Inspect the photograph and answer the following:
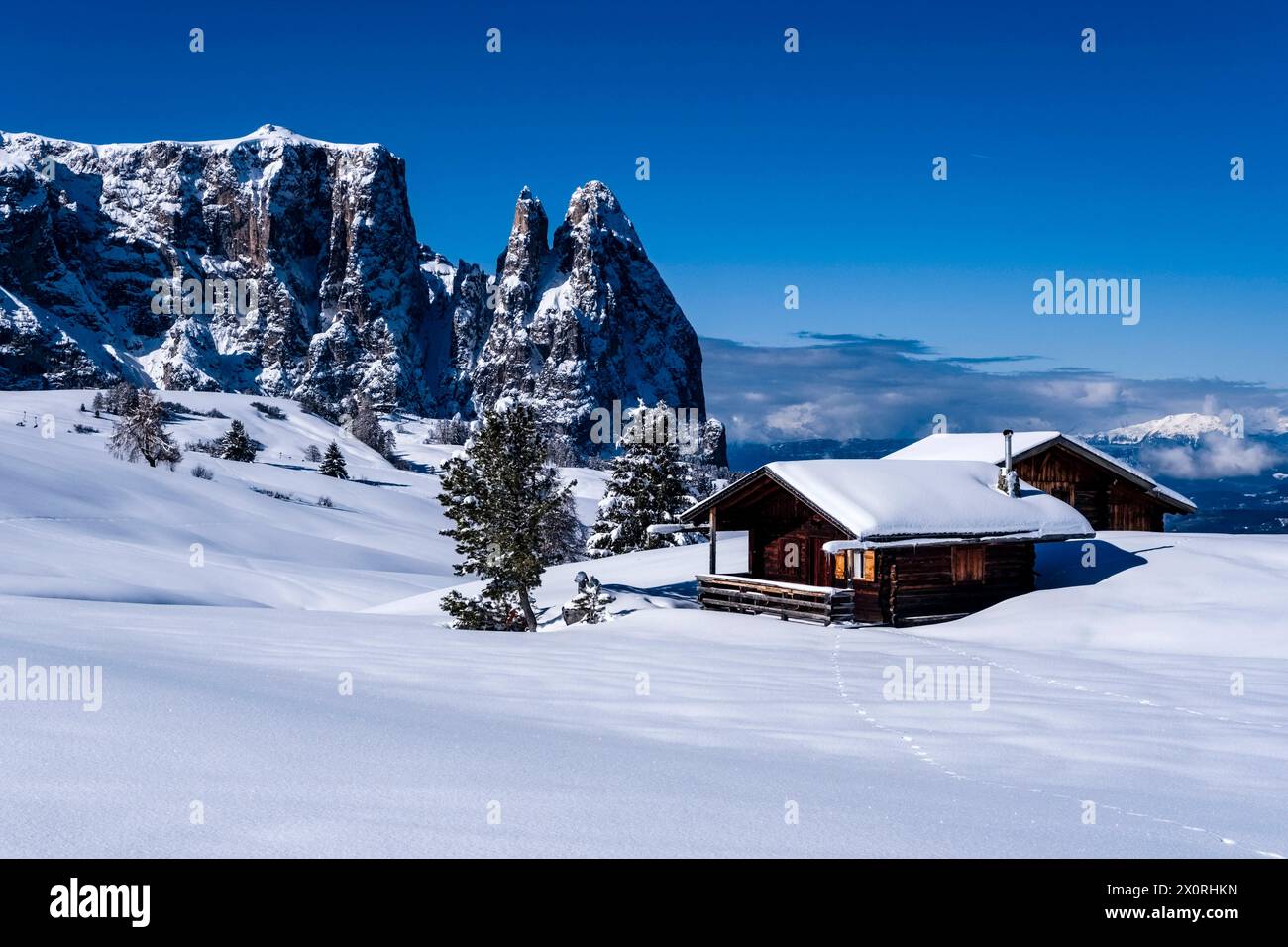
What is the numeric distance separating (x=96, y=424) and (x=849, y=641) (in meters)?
70.3

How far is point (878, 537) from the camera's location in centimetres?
2078

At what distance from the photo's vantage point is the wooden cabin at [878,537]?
21.6 metres

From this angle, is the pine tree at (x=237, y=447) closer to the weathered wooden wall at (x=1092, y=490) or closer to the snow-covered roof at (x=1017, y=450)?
the snow-covered roof at (x=1017, y=450)

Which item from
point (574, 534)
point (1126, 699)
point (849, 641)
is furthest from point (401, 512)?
point (1126, 699)

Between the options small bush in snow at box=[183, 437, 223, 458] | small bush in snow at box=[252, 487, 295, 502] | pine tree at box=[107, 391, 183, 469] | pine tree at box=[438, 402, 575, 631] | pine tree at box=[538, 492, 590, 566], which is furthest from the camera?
small bush in snow at box=[183, 437, 223, 458]

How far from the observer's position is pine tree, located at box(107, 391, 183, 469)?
50.5 metres

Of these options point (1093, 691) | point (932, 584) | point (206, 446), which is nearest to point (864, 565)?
point (932, 584)

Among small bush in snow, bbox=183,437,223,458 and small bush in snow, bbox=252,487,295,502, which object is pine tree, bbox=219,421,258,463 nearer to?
small bush in snow, bbox=183,437,223,458

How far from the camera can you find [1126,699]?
1155cm

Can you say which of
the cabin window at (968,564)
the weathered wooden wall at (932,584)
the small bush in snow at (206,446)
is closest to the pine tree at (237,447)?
the small bush in snow at (206,446)

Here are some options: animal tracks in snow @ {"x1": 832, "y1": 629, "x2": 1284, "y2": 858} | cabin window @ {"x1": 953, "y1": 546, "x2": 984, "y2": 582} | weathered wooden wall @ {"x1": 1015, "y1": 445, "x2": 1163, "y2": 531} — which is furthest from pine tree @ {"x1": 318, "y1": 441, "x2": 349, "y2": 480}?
animal tracks in snow @ {"x1": 832, "y1": 629, "x2": 1284, "y2": 858}

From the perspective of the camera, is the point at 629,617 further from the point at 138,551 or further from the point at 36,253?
the point at 36,253

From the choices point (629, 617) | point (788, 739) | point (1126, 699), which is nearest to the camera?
point (788, 739)

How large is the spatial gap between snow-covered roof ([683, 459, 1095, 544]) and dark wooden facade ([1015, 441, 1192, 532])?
520 cm
